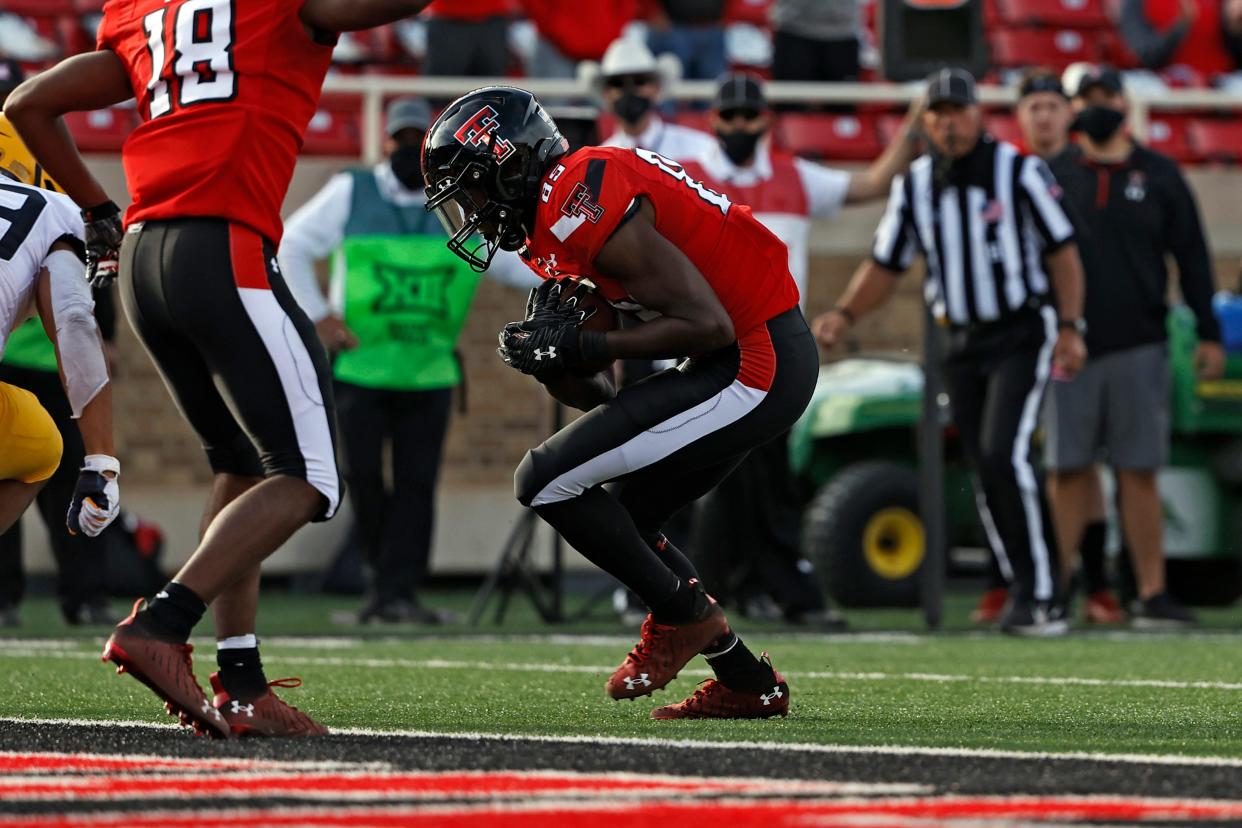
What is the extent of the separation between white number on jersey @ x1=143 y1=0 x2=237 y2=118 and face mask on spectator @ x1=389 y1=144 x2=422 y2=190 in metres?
4.35

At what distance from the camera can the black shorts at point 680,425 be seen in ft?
16.2

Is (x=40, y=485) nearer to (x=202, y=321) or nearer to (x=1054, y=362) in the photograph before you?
(x=202, y=321)

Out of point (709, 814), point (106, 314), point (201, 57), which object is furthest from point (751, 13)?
point (709, 814)

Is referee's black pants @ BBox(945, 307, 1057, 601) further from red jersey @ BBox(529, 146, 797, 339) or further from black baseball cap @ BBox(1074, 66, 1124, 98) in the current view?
red jersey @ BBox(529, 146, 797, 339)

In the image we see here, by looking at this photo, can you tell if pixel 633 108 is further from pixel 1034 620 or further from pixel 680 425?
pixel 680 425

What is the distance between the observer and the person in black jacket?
895 centimetres

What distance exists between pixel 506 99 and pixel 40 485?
4.77 ft

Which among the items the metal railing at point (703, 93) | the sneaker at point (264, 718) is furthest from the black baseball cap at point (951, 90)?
the sneaker at point (264, 718)

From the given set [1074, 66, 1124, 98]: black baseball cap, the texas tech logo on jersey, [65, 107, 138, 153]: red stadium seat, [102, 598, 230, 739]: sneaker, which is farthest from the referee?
[65, 107, 138, 153]: red stadium seat

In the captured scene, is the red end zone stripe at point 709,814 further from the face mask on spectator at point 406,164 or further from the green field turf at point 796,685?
the face mask on spectator at point 406,164

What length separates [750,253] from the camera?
16.7 ft

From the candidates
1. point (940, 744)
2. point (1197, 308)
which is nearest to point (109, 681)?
point (940, 744)

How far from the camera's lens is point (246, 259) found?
4527 millimetres

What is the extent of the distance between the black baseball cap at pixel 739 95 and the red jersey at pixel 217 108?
4.39 m
